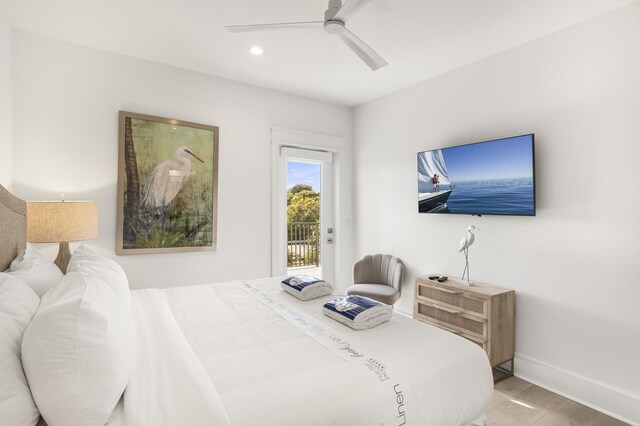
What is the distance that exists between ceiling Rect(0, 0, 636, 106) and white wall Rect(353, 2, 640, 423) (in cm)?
21

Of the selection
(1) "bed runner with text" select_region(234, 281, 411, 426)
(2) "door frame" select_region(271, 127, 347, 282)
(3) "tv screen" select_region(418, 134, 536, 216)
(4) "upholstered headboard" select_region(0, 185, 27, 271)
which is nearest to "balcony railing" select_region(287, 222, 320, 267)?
(2) "door frame" select_region(271, 127, 347, 282)

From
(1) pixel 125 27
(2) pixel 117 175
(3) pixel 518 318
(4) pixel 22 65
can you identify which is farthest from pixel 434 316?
(4) pixel 22 65

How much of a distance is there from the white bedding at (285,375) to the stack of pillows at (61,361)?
4.3 inches

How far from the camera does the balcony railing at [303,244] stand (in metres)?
4.25

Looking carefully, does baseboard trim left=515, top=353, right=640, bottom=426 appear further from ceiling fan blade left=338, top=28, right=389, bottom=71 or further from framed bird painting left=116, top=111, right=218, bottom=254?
framed bird painting left=116, top=111, right=218, bottom=254

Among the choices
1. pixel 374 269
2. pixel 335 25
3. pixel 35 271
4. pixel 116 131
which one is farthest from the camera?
pixel 374 269

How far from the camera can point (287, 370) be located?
132cm

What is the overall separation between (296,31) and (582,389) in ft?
11.0

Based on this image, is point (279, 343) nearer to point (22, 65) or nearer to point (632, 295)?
point (632, 295)

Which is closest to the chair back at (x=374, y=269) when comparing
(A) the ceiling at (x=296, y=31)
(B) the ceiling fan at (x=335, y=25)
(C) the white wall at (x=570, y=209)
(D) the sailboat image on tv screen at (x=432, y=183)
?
(C) the white wall at (x=570, y=209)

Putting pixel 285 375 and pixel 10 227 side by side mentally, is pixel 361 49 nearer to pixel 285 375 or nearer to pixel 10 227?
pixel 285 375

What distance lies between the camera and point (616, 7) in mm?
2232

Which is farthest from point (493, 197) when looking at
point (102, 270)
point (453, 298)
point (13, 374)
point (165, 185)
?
point (13, 374)

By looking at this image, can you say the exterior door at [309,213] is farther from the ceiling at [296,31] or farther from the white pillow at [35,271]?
the white pillow at [35,271]
